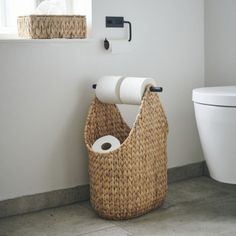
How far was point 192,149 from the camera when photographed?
2717 mm

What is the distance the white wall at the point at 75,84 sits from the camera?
2125 mm

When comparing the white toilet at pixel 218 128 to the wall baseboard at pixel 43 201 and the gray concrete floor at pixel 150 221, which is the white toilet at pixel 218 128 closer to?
the gray concrete floor at pixel 150 221

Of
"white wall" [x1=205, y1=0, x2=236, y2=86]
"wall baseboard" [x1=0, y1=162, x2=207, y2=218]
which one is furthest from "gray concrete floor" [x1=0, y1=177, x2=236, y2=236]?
"white wall" [x1=205, y1=0, x2=236, y2=86]

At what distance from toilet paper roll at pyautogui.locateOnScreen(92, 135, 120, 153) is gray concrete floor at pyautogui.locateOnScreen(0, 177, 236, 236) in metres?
0.29

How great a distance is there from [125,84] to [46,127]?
0.40 m

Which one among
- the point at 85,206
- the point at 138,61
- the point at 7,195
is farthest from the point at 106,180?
the point at 138,61

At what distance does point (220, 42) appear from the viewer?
2576 mm

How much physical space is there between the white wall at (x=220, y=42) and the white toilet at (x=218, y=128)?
17.5 inches

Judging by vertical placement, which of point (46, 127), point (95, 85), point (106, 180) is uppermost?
point (95, 85)

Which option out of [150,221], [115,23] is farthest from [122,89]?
[150,221]

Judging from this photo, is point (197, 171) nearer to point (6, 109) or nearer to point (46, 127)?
point (46, 127)

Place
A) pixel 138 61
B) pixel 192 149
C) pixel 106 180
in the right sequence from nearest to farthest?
1. pixel 106 180
2. pixel 138 61
3. pixel 192 149

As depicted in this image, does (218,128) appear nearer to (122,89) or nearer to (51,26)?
(122,89)

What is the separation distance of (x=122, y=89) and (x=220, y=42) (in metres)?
0.73
